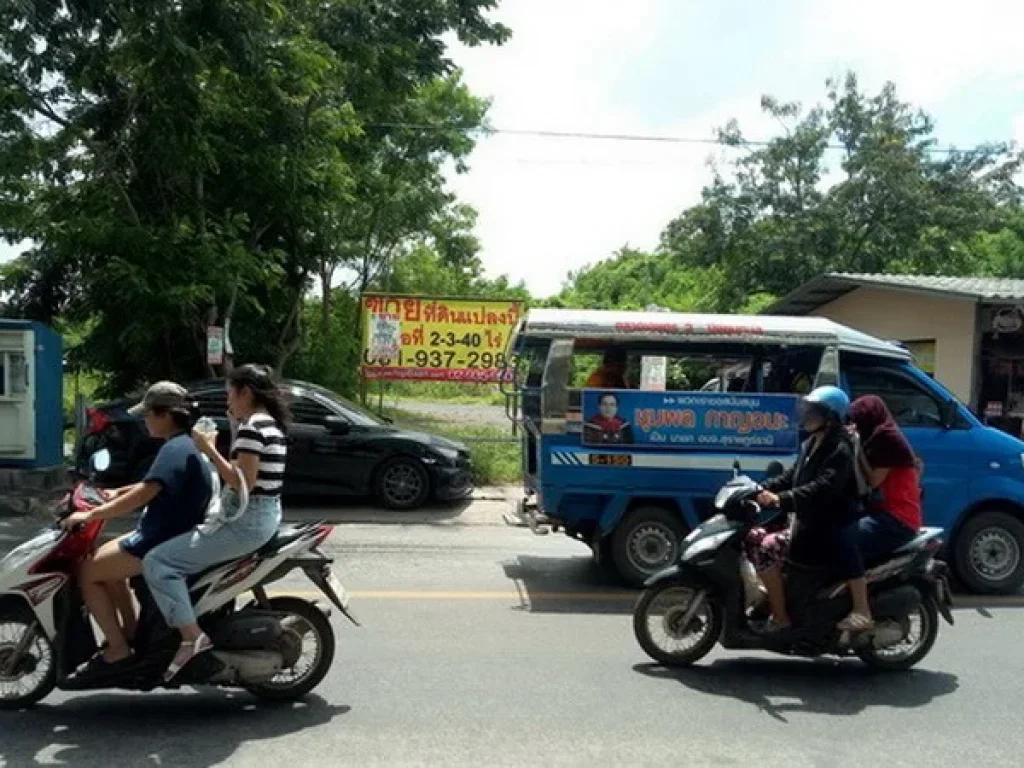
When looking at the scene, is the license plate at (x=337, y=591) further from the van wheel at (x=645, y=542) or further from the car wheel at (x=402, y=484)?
the car wheel at (x=402, y=484)

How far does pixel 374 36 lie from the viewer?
47.3ft

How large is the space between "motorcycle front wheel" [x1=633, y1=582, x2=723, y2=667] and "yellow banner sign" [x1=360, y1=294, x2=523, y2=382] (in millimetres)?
9154

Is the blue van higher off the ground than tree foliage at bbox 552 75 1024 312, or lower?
lower

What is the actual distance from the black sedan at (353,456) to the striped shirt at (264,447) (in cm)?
643

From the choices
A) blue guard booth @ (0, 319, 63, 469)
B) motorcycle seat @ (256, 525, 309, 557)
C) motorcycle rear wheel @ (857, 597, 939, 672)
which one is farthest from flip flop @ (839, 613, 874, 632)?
blue guard booth @ (0, 319, 63, 469)

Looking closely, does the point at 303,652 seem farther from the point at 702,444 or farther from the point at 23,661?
the point at 702,444

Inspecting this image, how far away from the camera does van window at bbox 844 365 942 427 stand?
7.89 m

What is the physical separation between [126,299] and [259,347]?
13.2ft

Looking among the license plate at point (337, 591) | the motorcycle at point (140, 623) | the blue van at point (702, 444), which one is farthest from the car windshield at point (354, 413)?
the motorcycle at point (140, 623)

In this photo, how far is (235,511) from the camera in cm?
453

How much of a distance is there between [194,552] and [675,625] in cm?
265

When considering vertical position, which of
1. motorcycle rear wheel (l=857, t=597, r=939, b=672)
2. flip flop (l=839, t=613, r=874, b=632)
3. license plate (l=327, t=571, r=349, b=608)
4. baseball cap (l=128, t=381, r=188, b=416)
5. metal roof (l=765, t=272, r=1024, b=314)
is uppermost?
metal roof (l=765, t=272, r=1024, b=314)

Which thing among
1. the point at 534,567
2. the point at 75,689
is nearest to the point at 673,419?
the point at 534,567

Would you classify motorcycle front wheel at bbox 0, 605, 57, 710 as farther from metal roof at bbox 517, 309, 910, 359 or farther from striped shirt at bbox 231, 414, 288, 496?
metal roof at bbox 517, 309, 910, 359
